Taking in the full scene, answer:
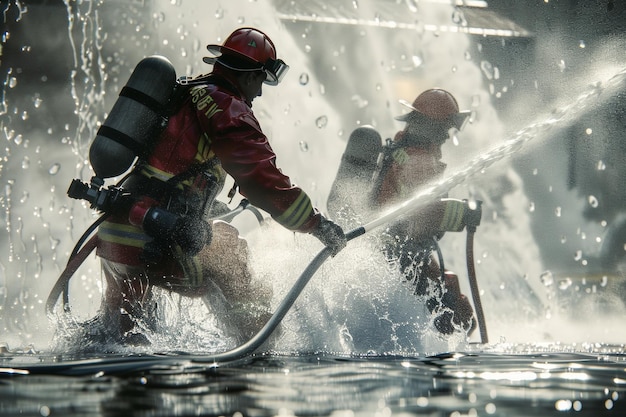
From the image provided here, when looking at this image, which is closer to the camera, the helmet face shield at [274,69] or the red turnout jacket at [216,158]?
the red turnout jacket at [216,158]

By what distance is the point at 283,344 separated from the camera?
15.2 ft

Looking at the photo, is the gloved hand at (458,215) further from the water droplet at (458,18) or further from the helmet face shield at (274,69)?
the water droplet at (458,18)

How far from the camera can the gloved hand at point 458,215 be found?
5809mm

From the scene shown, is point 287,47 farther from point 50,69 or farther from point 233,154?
point 233,154

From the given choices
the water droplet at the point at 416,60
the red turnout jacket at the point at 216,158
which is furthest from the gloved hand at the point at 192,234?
the water droplet at the point at 416,60

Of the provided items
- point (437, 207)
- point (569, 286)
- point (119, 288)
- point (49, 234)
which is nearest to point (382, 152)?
point (437, 207)

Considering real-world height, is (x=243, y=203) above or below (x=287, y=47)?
below

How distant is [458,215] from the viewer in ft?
19.1

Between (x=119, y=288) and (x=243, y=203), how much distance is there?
962 millimetres

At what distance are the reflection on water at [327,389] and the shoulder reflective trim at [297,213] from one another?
90cm

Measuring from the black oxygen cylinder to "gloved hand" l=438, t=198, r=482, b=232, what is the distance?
2.36 m

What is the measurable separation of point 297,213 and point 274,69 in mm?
916

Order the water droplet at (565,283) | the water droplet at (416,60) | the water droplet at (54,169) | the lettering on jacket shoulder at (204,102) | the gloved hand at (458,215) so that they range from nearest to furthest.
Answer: the lettering on jacket shoulder at (204,102)
the gloved hand at (458,215)
the water droplet at (54,169)
the water droplet at (416,60)
the water droplet at (565,283)

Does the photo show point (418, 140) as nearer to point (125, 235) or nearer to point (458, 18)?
point (125, 235)
